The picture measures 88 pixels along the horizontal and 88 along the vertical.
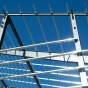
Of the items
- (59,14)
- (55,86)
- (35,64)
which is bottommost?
(55,86)

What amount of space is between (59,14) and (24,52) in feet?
6.27

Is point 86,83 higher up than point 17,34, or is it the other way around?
point 17,34

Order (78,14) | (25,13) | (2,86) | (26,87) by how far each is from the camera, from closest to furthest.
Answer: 1. (78,14)
2. (25,13)
3. (26,87)
4. (2,86)

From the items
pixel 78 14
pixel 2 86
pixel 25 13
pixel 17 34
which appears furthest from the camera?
pixel 2 86

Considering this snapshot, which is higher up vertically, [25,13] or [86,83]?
[25,13]

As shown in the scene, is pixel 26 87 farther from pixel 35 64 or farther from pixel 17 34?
pixel 17 34

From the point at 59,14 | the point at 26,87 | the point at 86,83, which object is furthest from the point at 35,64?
the point at 86,83

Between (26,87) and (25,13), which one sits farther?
(26,87)

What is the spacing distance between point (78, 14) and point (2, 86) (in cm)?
443

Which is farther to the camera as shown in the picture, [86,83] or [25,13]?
[25,13]

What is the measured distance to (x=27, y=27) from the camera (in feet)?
20.2

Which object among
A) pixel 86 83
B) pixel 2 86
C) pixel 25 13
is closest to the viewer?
pixel 86 83

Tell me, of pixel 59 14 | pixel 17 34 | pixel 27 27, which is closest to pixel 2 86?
pixel 17 34

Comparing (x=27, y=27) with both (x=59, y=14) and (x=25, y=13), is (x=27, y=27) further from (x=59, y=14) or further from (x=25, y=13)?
(x=59, y=14)
